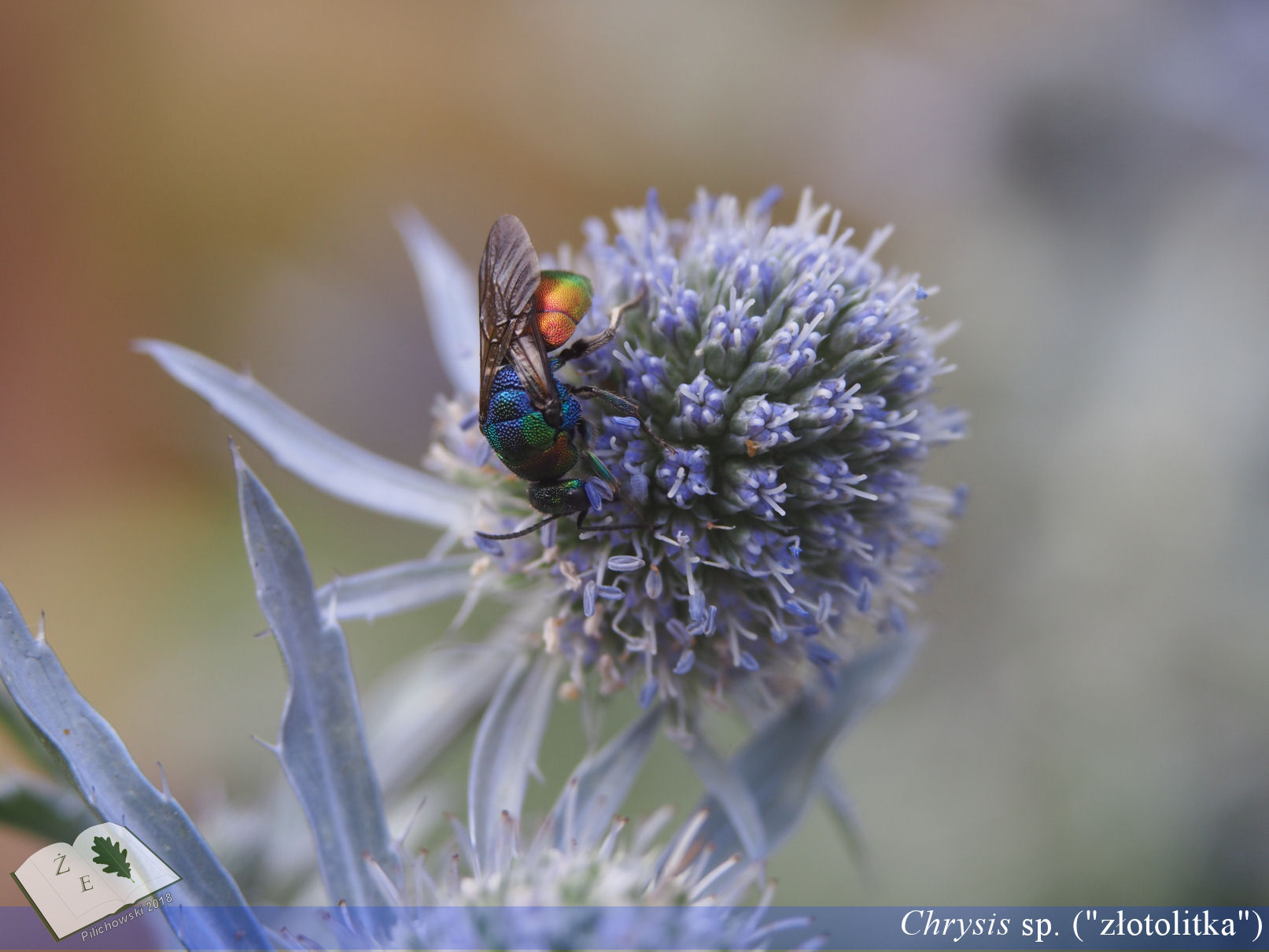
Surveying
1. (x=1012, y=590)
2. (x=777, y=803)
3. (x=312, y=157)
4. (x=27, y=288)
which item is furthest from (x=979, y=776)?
(x=27, y=288)

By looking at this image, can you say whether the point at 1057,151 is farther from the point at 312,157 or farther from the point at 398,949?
the point at 398,949

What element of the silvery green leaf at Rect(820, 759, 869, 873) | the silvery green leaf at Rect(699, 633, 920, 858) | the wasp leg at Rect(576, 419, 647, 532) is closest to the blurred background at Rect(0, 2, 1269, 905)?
the silvery green leaf at Rect(820, 759, 869, 873)

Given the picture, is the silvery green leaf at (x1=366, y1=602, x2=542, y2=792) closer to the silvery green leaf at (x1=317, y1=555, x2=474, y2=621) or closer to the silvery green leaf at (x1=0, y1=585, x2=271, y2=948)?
the silvery green leaf at (x1=317, y1=555, x2=474, y2=621)

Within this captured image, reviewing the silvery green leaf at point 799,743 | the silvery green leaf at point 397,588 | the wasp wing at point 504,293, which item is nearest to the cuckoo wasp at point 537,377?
the wasp wing at point 504,293

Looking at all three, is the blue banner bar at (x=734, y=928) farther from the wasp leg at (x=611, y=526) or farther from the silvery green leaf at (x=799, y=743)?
the wasp leg at (x=611, y=526)

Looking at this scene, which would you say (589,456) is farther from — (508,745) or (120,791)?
(120,791)

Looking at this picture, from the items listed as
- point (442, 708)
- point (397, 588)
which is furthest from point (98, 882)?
point (442, 708)
